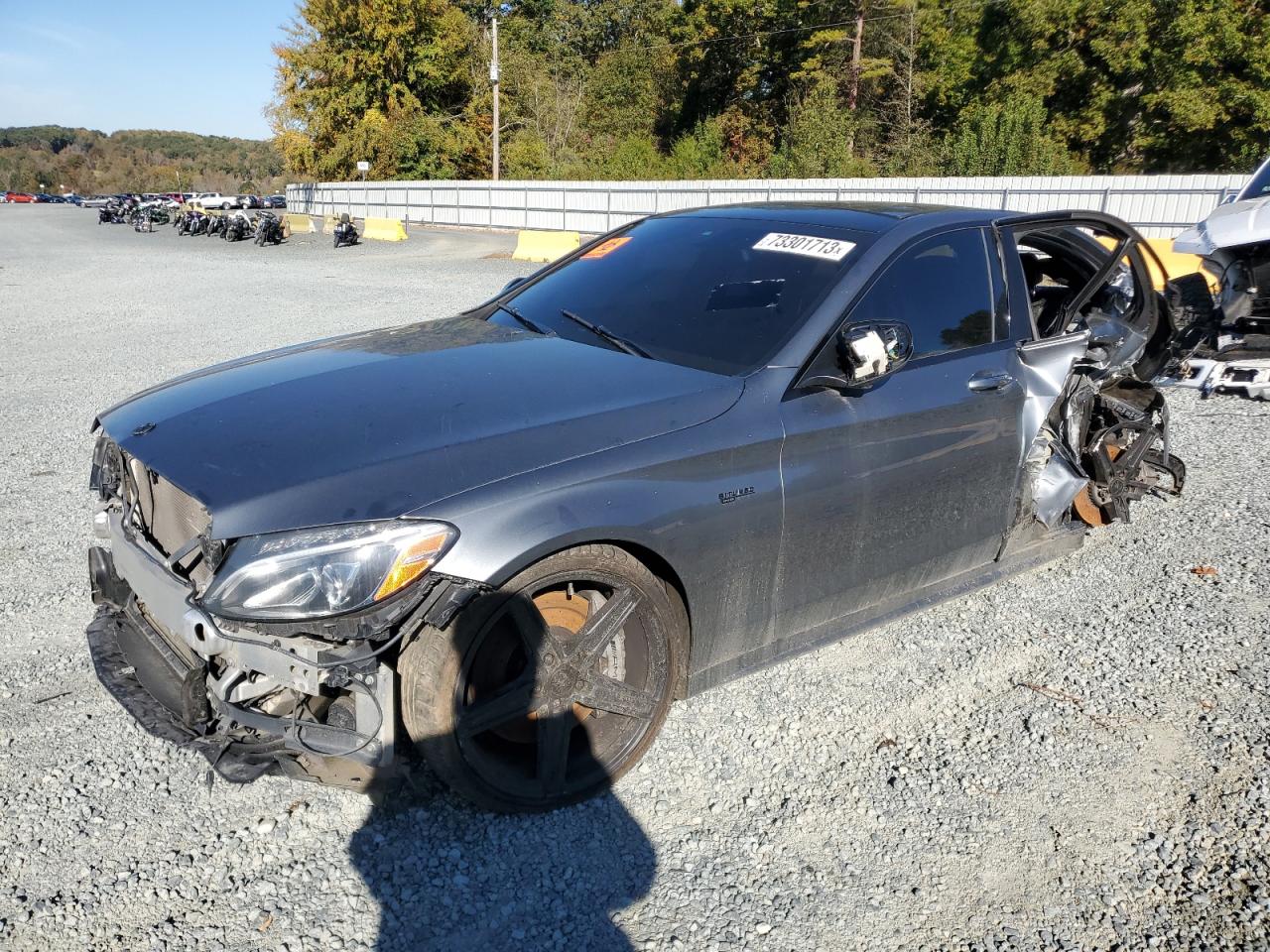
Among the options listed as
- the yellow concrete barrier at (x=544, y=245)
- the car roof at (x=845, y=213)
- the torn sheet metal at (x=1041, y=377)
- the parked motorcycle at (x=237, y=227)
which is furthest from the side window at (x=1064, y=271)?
the parked motorcycle at (x=237, y=227)

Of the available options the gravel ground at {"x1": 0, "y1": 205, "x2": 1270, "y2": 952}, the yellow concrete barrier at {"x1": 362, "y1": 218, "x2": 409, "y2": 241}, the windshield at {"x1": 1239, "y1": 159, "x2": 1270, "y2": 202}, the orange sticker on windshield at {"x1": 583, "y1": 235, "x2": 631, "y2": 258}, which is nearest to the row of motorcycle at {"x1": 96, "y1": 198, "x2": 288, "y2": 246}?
the yellow concrete barrier at {"x1": 362, "y1": 218, "x2": 409, "y2": 241}

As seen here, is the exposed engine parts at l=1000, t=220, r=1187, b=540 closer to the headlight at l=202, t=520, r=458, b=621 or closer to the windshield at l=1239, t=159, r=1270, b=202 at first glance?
the headlight at l=202, t=520, r=458, b=621

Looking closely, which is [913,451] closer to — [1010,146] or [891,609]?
[891,609]

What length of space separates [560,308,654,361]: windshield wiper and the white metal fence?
10285mm

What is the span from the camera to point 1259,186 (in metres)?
8.60

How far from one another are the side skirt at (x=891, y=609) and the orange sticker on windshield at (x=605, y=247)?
1.90m

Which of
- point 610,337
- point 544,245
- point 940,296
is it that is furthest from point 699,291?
point 544,245

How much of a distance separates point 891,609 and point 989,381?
97 cm

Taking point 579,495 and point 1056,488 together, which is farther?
point 1056,488

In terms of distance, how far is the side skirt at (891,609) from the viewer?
3225 mm

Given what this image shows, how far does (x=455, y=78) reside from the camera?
50.2m

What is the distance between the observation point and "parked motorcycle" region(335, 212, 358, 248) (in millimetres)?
28688

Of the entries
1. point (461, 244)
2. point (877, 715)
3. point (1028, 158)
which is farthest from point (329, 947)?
point (1028, 158)


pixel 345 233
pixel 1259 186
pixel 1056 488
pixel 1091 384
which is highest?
pixel 1259 186
